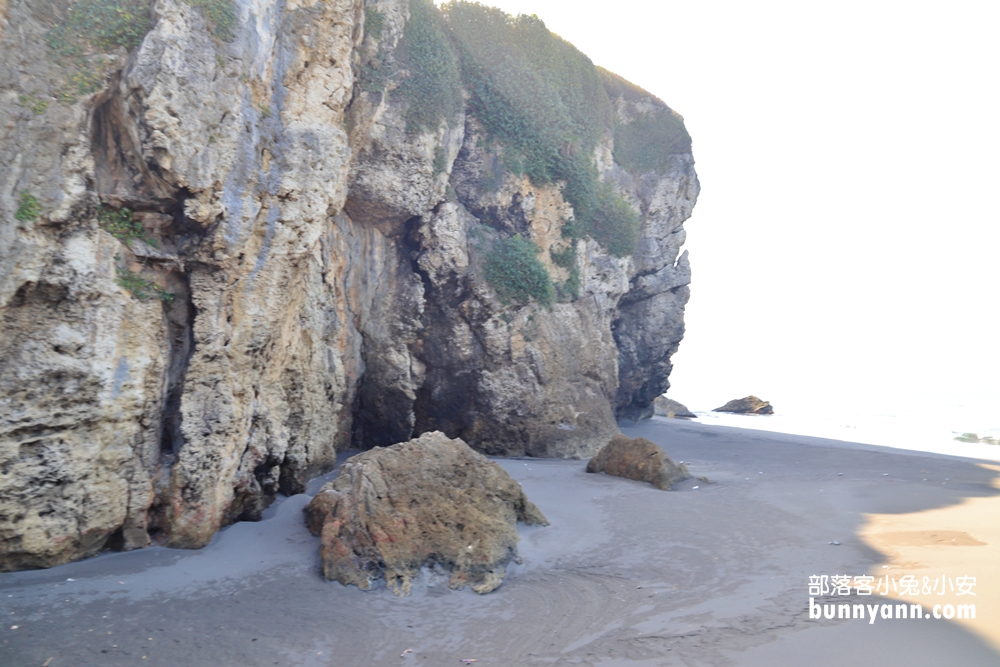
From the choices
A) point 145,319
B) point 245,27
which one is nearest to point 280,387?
point 145,319

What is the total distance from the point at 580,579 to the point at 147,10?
7.97 metres

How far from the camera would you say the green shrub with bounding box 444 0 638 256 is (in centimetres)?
1523

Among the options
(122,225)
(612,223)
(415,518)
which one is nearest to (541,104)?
(612,223)

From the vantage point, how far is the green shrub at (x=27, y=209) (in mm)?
5629

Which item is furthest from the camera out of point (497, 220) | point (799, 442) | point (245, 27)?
point (799, 442)

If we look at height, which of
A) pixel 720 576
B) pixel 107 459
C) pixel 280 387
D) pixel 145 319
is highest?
pixel 145 319

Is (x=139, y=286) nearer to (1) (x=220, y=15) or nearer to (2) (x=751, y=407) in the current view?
(1) (x=220, y=15)

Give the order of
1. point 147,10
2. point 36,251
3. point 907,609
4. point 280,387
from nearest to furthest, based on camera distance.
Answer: point 907,609 → point 36,251 → point 147,10 → point 280,387

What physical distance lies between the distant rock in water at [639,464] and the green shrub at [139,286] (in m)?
8.11

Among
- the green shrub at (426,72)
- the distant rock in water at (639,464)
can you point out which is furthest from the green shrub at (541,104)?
the distant rock in water at (639,464)

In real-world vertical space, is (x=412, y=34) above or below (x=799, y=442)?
above

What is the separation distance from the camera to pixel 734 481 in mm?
11539

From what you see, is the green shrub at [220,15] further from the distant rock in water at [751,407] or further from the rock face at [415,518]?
the distant rock in water at [751,407]

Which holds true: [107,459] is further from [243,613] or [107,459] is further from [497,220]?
[497,220]
